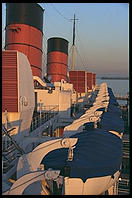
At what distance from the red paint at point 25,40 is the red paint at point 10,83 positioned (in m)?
6.98

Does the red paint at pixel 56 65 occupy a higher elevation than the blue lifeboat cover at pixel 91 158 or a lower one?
higher

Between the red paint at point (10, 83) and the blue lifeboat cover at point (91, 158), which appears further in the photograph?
the red paint at point (10, 83)

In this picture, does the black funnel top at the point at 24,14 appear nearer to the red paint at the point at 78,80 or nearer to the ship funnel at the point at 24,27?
the ship funnel at the point at 24,27

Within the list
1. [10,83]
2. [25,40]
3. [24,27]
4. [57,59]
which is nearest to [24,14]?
[24,27]

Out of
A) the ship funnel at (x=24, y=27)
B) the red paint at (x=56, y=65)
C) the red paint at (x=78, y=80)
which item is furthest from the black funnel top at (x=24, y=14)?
the red paint at (x=56, y=65)

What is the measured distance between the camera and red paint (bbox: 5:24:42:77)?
14352 mm

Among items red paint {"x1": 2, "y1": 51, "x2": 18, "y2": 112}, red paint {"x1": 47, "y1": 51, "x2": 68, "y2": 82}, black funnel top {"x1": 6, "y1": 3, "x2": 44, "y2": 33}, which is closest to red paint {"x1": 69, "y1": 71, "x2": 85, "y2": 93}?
red paint {"x1": 47, "y1": 51, "x2": 68, "y2": 82}

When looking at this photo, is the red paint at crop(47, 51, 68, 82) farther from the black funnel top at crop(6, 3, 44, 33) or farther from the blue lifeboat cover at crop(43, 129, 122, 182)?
the blue lifeboat cover at crop(43, 129, 122, 182)

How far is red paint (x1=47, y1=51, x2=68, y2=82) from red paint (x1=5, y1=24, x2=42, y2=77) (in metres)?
11.3

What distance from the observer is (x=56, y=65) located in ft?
88.5

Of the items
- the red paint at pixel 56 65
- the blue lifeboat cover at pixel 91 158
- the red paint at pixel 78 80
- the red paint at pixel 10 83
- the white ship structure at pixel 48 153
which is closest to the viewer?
the white ship structure at pixel 48 153

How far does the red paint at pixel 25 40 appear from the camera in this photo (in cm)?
1435

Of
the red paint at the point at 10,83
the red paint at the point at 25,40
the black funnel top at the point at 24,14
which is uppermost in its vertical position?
the black funnel top at the point at 24,14

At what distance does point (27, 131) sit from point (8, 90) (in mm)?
2117
